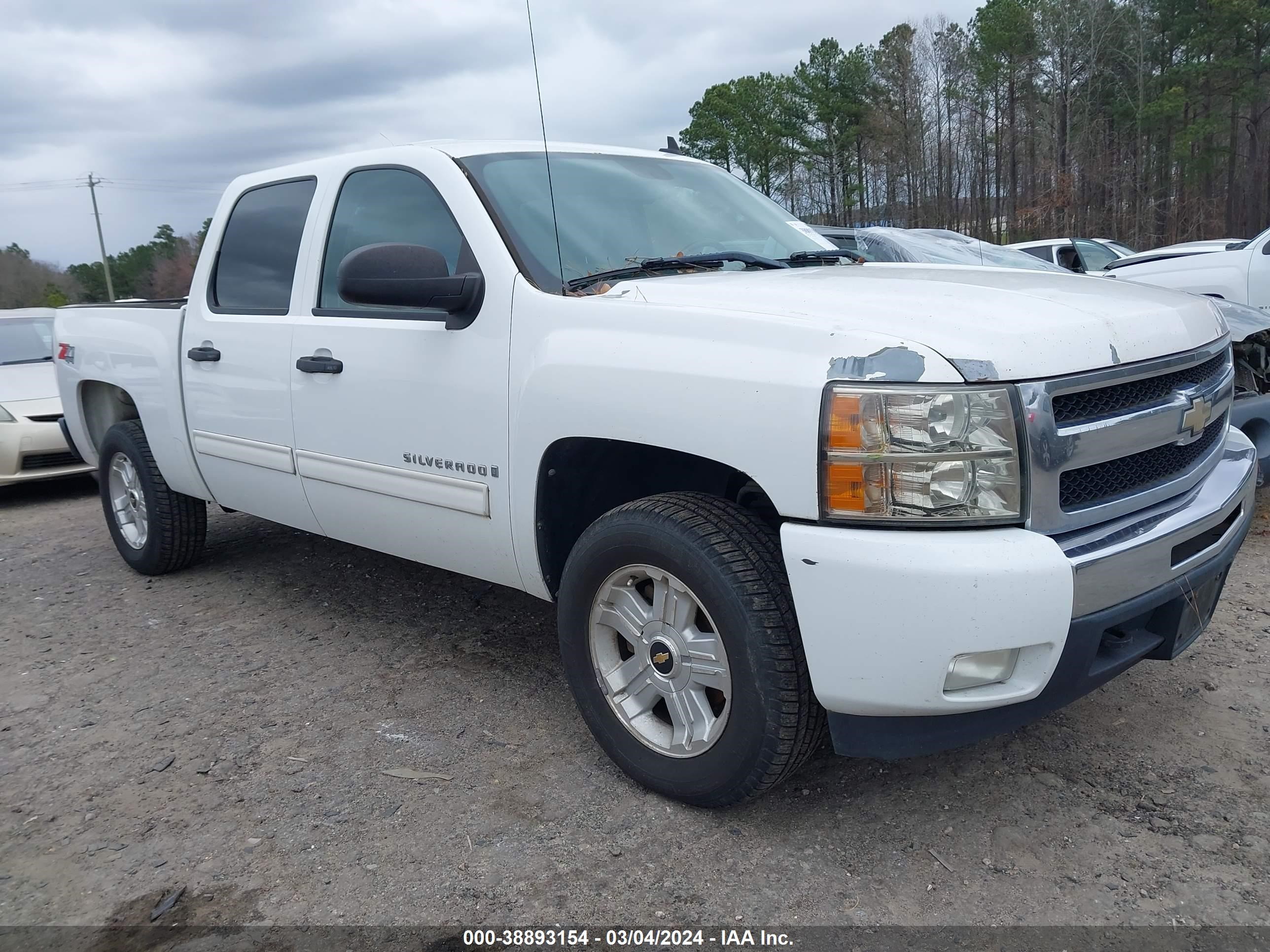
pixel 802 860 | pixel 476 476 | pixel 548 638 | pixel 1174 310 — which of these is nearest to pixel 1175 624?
pixel 1174 310

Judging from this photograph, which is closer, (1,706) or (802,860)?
(802,860)

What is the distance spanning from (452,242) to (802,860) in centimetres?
214

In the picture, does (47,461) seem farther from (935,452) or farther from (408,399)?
(935,452)

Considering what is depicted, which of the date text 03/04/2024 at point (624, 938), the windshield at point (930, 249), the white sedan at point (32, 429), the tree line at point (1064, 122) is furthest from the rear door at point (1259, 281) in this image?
the tree line at point (1064, 122)

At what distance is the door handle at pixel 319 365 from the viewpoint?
11.5ft

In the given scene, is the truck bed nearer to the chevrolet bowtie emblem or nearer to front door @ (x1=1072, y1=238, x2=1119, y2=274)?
the chevrolet bowtie emblem

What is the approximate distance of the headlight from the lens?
2.12 m

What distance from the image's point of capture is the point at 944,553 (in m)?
2.08

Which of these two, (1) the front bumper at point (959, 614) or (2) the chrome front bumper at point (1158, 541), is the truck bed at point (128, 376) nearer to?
(1) the front bumper at point (959, 614)

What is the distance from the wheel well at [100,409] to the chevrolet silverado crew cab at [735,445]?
1.84 meters

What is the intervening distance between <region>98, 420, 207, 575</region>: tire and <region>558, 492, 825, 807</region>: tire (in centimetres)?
293

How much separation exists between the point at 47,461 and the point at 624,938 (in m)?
7.33

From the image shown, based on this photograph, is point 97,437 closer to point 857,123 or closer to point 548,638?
point 548,638

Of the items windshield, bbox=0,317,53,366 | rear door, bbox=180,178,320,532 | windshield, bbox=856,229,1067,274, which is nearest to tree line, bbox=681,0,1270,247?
windshield, bbox=856,229,1067,274
